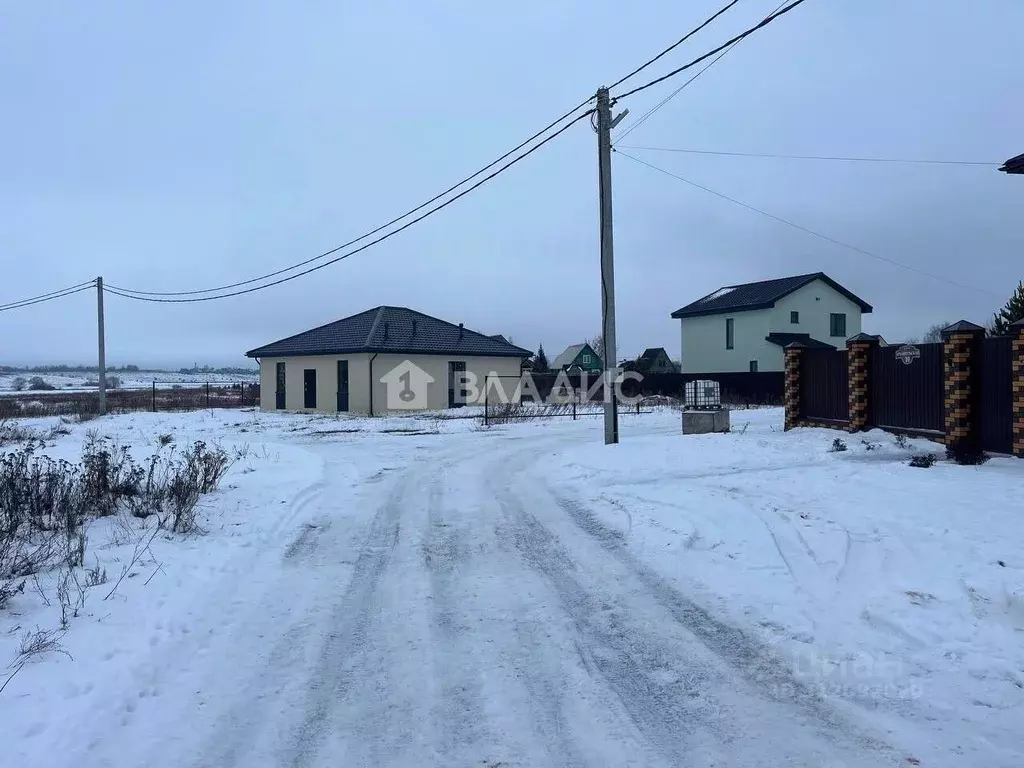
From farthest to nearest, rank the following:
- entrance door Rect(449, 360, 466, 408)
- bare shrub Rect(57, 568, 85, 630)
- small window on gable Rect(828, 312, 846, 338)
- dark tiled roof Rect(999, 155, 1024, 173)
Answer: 1. small window on gable Rect(828, 312, 846, 338)
2. entrance door Rect(449, 360, 466, 408)
3. dark tiled roof Rect(999, 155, 1024, 173)
4. bare shrub Rect(57, 568, 85, 630)

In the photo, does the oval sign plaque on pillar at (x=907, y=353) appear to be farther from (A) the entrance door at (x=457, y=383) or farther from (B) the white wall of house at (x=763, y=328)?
(B) the white wall of house at (x=763, y=328)

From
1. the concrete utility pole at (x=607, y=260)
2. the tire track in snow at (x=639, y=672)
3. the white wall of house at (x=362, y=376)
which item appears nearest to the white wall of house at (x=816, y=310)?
the white wall of house at (x=362, y=376)

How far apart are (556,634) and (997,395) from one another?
30.1 ft

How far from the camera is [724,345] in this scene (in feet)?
Result: 139

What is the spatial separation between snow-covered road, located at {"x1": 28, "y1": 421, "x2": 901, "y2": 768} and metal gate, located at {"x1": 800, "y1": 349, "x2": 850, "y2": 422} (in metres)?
10.8

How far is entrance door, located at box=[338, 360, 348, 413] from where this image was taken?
3005 centimetres

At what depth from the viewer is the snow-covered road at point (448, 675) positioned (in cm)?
348

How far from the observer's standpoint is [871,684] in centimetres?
415

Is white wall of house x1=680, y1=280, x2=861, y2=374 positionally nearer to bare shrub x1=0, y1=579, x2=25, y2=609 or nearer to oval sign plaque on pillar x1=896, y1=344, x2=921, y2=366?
oval sign plaque on pillar x1=896, y1=344, x2=921, y2=366

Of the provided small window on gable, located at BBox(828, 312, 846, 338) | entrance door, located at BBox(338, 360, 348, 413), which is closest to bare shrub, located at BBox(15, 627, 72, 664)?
entrance door, located at BBox(338, 360, 348, 413)

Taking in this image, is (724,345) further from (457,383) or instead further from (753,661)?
(753,661)

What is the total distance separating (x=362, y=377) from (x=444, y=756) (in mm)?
26547

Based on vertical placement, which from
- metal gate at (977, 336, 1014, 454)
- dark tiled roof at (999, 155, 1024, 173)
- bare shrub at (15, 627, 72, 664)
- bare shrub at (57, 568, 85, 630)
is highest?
dark tiled roof at (999, 155, 1024, 173)

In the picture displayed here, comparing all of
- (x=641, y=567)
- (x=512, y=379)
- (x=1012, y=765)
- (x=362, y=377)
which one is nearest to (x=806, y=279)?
(x=512, y=379)
